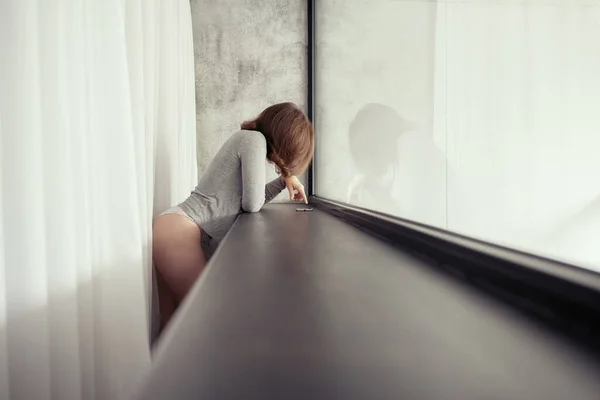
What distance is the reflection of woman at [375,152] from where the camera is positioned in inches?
39.2

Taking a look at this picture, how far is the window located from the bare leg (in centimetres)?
56

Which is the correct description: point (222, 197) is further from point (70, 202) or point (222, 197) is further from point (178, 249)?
point (70, 202)

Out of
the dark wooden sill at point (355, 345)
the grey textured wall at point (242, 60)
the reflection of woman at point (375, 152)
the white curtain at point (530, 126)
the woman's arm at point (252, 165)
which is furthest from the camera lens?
the grey textured wall at point (242, 60)

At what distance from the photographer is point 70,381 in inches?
23.3

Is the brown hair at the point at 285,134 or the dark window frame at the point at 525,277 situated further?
the brown hair at the point at 285,134

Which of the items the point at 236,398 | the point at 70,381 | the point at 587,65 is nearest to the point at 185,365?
the point at 236,398

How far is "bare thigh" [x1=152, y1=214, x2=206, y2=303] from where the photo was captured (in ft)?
3.51

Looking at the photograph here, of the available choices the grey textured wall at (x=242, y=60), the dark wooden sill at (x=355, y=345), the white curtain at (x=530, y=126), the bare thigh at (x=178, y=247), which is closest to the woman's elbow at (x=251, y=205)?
the bare thigh at (x=178, y=247)

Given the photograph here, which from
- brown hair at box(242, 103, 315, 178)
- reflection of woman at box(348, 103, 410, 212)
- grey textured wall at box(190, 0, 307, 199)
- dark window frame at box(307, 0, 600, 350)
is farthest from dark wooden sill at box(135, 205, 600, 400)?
grey textured wall at box(190, 0, 307, 199)

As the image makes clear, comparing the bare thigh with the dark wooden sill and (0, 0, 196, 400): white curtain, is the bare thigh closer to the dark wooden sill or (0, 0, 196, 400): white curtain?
(0, 0, 196, 400): white curtain

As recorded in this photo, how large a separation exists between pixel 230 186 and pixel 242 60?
4.61ft

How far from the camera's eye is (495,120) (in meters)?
0.50

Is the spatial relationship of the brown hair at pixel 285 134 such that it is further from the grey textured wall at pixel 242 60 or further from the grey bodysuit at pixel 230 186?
the grey textured wall at pixel 242 60

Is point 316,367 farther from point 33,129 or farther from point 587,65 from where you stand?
point 33,129
